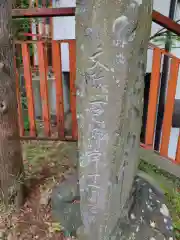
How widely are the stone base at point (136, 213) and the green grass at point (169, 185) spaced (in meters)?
0.48

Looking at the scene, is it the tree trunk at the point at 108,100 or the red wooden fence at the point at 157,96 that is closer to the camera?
the tree trunk at the point at 108,100

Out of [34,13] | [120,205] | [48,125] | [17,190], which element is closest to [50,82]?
[48,125]

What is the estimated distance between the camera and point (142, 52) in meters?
1.74

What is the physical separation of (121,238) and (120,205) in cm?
25

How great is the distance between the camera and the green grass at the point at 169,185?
2.65 metres

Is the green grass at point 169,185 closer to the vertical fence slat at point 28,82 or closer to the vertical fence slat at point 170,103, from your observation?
the vertical fence slat at point 170,103

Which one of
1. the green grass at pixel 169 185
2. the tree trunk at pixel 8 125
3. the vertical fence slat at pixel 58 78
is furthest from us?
the vertical fence slat at pixel 58 78

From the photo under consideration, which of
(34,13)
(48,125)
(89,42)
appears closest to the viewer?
(89,42)

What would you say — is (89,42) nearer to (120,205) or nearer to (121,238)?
(120,205)

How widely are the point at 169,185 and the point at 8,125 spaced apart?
1751 mm

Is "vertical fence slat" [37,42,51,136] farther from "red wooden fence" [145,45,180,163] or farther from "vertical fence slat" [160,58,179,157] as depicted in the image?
"vertical fence slat" [160,58,179,157]

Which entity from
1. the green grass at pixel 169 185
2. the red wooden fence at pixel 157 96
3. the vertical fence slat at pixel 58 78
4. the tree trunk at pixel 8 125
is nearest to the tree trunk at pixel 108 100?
the tree trunk at pixel 8 125

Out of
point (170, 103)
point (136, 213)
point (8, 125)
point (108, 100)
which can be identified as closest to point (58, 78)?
point (8, 125)

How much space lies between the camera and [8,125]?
2.20 m
